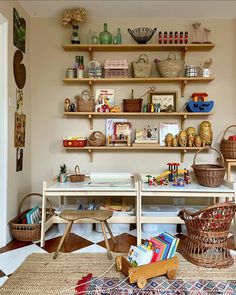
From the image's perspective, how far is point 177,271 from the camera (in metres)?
2.03

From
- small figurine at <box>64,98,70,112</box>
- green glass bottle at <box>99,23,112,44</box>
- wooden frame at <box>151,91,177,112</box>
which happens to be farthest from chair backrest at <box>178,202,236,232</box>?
green glass bottle at <box>99,23,112,44</box>

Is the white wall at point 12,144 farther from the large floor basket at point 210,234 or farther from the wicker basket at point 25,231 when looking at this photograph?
the large floor basket at point 210,234

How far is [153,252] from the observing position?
194 centimetres

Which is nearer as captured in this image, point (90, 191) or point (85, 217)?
point (85, 217)

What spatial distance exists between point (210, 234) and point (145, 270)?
23.1 inches

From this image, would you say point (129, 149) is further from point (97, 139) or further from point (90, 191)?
point (90, 191)

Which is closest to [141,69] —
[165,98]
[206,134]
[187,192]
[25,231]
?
[165,98]

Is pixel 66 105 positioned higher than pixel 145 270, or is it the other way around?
pixel 66 105

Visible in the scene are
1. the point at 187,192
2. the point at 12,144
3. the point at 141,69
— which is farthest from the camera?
the point at 141,69

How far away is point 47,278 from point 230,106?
2.59 metres

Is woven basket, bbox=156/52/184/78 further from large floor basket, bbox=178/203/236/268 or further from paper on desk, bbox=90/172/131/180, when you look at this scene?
large floor basket, bbox=178/203/236/268

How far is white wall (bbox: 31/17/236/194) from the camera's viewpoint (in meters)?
3.18

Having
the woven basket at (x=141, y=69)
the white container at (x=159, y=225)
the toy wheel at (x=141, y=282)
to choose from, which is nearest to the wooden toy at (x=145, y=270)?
the toy wheel at (x=141, y=282)

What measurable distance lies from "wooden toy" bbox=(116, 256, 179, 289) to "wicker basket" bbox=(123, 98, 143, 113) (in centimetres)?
161
